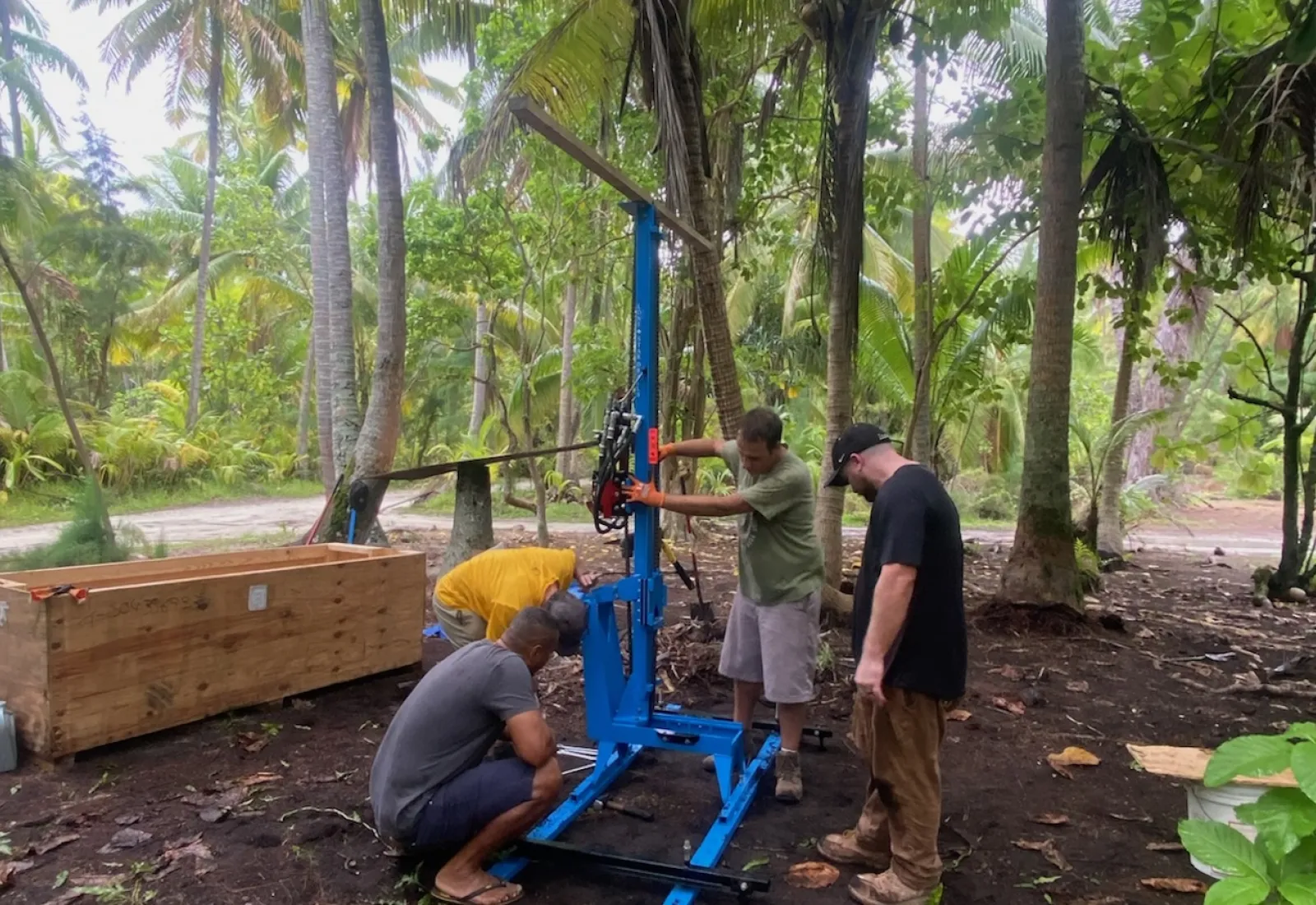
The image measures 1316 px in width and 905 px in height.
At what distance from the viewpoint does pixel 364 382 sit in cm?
2292

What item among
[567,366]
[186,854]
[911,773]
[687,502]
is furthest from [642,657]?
[567,366]

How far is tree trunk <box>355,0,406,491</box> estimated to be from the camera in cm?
758

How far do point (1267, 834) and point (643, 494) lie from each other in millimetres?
2311

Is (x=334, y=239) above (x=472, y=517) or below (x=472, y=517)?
above

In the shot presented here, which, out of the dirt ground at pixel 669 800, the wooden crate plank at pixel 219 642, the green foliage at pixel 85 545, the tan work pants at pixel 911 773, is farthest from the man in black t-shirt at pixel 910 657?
the green foliage at pixel 85 545

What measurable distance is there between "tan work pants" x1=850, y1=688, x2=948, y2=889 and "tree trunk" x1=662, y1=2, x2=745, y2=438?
10.8 ft

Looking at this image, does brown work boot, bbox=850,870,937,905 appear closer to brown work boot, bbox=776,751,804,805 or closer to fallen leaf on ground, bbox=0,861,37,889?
brown work boot, bbox=776,751,804,805

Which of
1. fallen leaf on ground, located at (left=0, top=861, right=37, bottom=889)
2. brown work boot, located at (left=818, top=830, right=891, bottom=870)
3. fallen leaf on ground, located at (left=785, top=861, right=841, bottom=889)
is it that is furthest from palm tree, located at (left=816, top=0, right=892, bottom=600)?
fallen leaf on ground, located at (left=0, top=861, right=37, bottom=889)

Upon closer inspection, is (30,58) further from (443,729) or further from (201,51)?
(443,729)

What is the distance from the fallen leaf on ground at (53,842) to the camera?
320 centimetres

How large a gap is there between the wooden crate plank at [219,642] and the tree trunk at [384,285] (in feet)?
7.84

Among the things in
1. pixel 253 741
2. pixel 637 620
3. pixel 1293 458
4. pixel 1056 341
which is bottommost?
pixel 253 741

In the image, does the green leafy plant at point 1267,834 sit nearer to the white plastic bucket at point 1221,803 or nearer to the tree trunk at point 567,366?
the white plastic bucket at point 1221,803

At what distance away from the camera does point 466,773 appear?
120 inches
